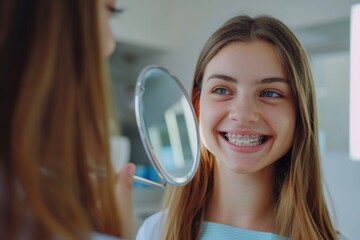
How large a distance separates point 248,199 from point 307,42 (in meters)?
1.08

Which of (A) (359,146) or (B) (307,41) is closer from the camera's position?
(A) (359,146)

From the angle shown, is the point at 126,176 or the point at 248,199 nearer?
the point at 126,176

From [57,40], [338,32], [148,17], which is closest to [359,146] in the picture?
[338,32]

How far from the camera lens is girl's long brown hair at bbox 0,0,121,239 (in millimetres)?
285

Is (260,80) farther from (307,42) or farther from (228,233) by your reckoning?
(307,42)

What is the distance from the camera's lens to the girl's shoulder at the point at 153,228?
0.61m

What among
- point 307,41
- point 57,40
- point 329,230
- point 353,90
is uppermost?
point 307,41

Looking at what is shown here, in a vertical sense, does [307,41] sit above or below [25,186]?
above

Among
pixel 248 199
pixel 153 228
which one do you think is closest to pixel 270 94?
pixel 248 199

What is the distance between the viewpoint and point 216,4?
1.42 m

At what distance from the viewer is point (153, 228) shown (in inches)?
24.3

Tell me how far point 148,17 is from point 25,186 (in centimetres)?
162

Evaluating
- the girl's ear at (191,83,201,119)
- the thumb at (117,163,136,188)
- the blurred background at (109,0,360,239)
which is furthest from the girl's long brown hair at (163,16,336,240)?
the blurred background at (109,0,360,239)

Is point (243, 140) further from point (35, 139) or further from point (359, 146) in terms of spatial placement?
point (359, 146)
